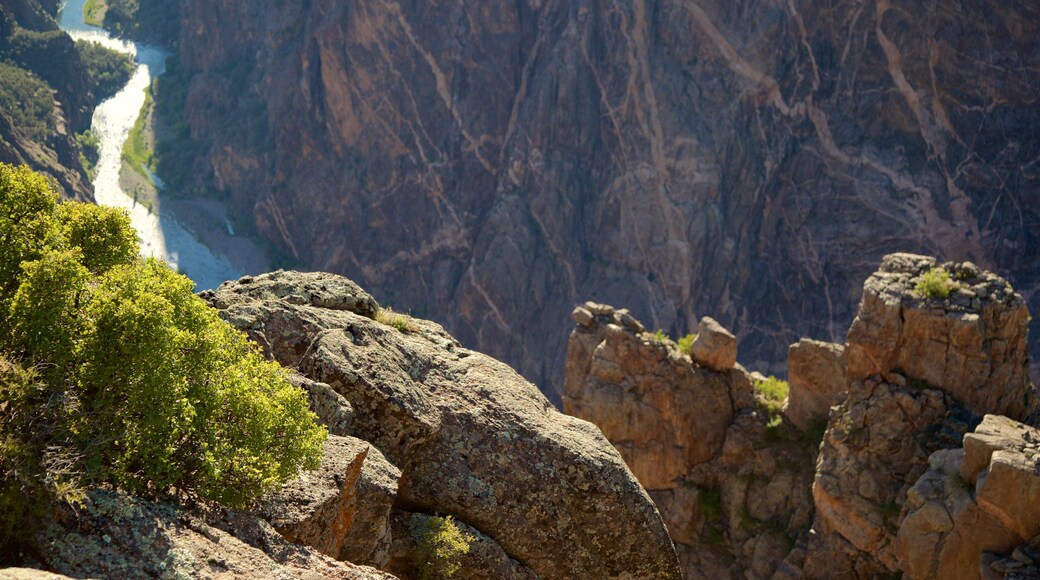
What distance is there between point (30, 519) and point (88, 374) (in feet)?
5.88

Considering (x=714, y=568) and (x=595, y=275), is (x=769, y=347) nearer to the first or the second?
(x=595, y=275)

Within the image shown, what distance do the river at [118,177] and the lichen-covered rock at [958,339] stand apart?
63063 mm

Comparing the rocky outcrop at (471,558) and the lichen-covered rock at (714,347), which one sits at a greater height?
the lichen-covered rock at (714,347)

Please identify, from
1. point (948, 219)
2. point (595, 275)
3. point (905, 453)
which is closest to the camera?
point (905, 453)

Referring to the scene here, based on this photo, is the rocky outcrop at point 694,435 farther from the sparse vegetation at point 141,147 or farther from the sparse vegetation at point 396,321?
the sparse vegetation at point 141,147

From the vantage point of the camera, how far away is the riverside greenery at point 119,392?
10906 millimetres

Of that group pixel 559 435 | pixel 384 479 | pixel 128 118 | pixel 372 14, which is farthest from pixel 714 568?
pixel 128 118

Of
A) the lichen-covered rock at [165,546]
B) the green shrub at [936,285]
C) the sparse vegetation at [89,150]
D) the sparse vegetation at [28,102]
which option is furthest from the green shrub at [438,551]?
the sparse vegetation at [89,150]

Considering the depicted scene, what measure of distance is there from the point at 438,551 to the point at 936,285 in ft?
83.8

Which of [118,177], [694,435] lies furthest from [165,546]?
[118,177]

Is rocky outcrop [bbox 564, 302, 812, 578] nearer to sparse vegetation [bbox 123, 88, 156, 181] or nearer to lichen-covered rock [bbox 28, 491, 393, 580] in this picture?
lichen-covered rock [bbox 28, 491, 393, 580]

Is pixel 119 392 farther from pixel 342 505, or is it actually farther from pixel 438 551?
pixel 438 551

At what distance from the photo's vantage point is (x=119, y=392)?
38.6ft

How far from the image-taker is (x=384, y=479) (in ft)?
48.9
